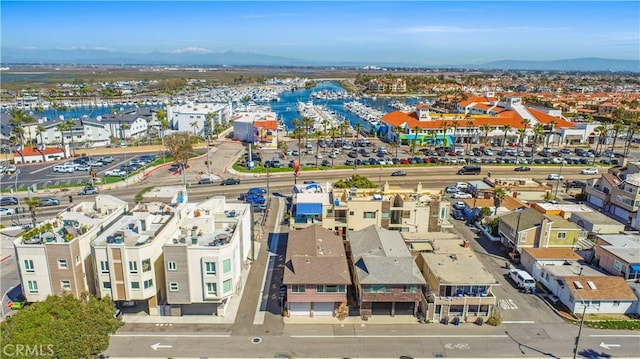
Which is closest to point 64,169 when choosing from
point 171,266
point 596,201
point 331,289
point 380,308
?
point 171,266

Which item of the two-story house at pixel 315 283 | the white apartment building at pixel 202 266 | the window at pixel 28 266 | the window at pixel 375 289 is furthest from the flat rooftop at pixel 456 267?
the window at pixel 28 266

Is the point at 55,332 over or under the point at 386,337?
over

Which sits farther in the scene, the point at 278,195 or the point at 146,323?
the point at 278,195

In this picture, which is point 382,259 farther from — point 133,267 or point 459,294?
point 133,267

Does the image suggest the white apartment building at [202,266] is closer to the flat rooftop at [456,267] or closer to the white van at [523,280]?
the flat rooftop at [456,267]

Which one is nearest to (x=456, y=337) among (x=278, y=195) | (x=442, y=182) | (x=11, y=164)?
(x=278, y=195)

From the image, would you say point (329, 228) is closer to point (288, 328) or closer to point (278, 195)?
point (288, 328)

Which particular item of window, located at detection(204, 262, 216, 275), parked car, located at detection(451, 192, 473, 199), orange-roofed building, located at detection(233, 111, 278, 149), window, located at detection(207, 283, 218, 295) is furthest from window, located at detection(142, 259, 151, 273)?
orange-roofed building, located at detection(233, 111, 278, 149)

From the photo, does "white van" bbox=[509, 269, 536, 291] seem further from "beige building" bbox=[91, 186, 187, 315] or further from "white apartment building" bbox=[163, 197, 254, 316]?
"beige building" bbox=[91, 186, 187, 315]
